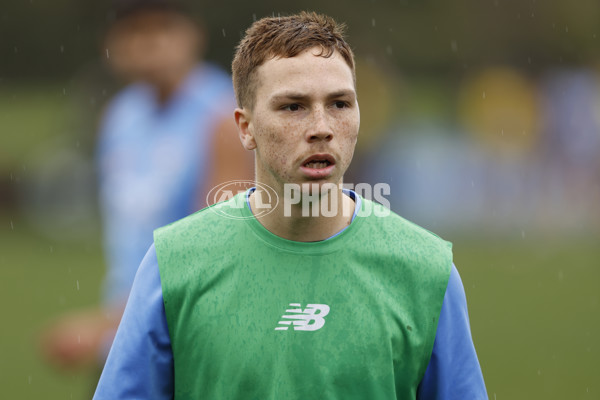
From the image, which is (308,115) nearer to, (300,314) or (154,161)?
(300,314)

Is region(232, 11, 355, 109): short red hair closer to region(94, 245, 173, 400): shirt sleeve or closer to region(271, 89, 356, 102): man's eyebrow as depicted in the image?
region(271, 89, 356, 102): man's eyebrow

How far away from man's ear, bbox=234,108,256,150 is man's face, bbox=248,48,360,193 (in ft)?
0.33

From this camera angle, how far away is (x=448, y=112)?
1246 inches

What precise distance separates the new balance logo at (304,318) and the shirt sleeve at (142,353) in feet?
1.07

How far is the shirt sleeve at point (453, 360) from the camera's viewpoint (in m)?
2.64

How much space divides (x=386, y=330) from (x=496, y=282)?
9.76 m

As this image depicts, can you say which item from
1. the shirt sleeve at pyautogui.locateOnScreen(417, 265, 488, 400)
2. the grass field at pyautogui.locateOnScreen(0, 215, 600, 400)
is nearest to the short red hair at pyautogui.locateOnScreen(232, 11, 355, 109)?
the shirt sleeve at pyautogui.locateOnScreen(417, 265, 488, 400)

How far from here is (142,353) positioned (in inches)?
102

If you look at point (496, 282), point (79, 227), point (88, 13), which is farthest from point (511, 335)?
point (88, 13)

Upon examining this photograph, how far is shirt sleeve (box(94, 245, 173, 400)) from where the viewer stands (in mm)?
2590

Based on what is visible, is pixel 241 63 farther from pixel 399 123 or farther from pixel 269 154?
pixel 399 123

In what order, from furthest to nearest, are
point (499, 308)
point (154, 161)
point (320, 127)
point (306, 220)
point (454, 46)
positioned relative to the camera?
point (454, 46)
point (499, 308)
point (154, 161)
point (306, 220)
point (320, 127)

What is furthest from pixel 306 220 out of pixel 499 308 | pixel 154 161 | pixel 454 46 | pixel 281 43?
pixel 454 46

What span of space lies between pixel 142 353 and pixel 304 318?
45 cm
